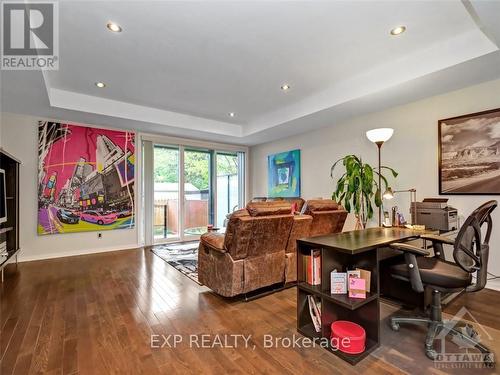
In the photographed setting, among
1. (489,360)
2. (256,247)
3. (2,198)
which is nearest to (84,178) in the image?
(2,198)

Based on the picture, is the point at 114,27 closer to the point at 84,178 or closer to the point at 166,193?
the point at 84,178

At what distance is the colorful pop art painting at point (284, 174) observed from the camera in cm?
546

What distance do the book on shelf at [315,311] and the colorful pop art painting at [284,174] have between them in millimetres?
3577

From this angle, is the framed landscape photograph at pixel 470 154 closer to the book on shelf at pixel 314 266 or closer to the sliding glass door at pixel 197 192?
the book on shelf at pixel 314 266

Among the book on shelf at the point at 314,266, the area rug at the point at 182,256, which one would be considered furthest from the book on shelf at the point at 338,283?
the area rug at the point at 182,256

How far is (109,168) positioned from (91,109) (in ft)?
4.06

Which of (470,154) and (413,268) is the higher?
(470,154)

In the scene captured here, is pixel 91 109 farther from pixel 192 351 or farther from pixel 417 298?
pixel 417 298

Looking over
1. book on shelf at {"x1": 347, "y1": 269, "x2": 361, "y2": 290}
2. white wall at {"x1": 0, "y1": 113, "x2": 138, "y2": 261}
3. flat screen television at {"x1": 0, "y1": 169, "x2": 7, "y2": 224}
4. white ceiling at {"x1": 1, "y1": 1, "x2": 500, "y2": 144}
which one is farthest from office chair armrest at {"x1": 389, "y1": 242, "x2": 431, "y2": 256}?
white wall at {"x1": 0, "y1": 113, "x2": 138, "y2": 261}

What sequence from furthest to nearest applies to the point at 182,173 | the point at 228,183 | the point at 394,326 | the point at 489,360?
the point at 228,183 < the point at 182,173 < the point at 394,326 < the point at 489,360

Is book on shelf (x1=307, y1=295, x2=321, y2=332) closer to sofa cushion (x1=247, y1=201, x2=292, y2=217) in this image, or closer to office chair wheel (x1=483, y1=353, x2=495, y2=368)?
sofa cushion (x1=247, y1=201, x2=292, y2=217)

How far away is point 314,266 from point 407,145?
2.79 meters

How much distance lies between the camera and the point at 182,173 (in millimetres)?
5742

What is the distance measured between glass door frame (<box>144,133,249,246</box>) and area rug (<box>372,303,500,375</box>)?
456 cm
